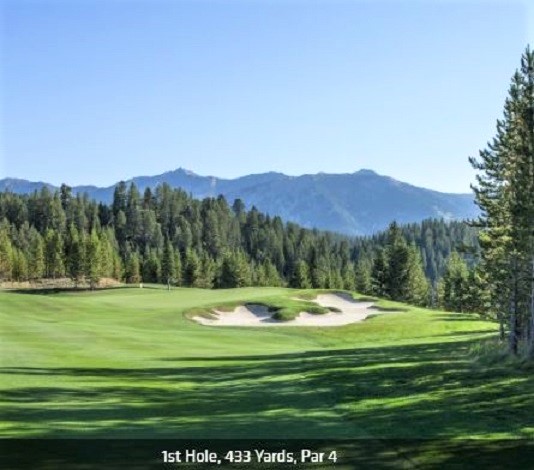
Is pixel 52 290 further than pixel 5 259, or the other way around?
pixel 5 259

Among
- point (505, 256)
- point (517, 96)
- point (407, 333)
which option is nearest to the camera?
point (517, 96)

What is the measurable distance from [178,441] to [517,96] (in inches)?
861

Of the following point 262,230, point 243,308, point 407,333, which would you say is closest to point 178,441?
point 407,333

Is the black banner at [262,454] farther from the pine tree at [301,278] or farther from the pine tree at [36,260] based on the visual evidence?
the pine tree at [36,260]

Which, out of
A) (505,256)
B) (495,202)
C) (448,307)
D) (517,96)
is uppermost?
(517,96)

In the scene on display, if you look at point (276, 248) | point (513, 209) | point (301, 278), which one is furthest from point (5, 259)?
point (513, 209)

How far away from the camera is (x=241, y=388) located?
20.4 m

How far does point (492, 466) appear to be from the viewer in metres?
9.77

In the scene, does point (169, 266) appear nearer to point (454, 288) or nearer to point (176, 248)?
point (176, 248)

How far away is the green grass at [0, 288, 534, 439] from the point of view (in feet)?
42.5

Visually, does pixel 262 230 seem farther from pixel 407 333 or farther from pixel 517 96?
pixel 517 96

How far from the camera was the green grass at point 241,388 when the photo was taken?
12969 millimetres

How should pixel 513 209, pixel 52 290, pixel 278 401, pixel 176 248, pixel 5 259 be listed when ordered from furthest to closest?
pixel 176 248 → pixel 5 259 → pixel 52 290 → pixel 513 209 → pixel 278 401

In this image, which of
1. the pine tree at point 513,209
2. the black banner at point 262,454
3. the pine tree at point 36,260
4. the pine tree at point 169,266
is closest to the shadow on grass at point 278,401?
the black banner at point 262,454
